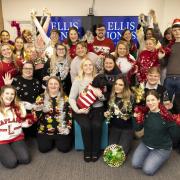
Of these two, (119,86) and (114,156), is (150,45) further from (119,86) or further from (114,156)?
(114,156)

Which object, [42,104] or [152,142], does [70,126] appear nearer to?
[42,104]

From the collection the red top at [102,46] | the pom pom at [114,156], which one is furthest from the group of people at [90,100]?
the red top at [102,46]

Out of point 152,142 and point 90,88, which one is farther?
point 90,88

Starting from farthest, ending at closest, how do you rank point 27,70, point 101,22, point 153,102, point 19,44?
1. point 101,22
2. point 19,44
3. point 27,70
4. point 153,102

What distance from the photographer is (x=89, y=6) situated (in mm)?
5414

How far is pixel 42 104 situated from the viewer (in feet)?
9.84

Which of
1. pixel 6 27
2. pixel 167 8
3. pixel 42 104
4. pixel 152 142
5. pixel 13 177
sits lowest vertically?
pixel 13 177

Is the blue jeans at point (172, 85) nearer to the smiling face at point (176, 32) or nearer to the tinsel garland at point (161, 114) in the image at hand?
the smiling face at point (176, 32)

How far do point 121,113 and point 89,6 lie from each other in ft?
10.4

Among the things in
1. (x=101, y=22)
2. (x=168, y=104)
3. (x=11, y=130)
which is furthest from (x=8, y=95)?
(x=101, y=22)

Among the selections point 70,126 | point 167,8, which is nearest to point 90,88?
point 70,126

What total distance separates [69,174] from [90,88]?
94cm

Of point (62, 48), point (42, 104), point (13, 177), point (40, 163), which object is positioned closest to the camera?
point (13, 177)

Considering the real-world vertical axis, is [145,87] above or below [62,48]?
below
